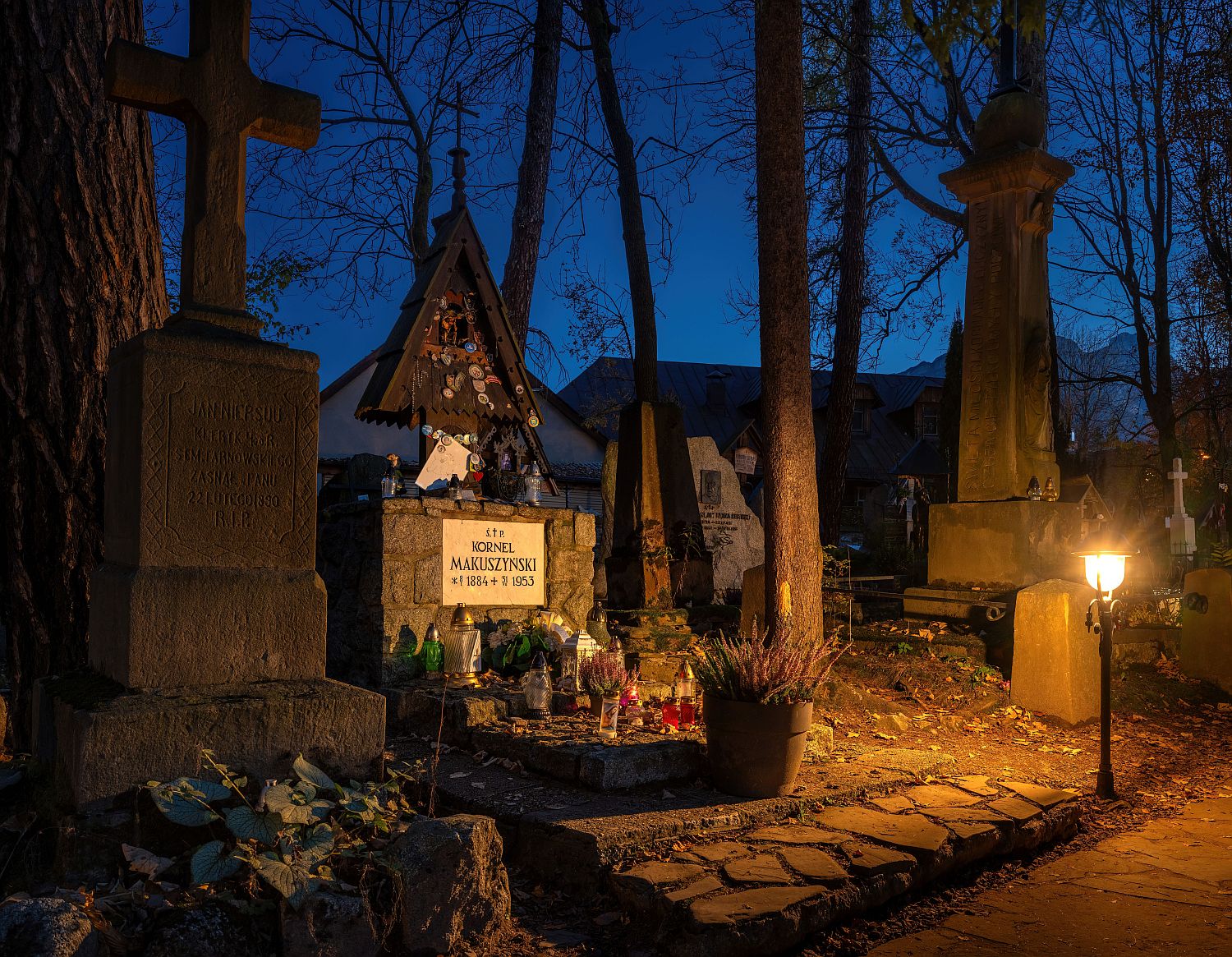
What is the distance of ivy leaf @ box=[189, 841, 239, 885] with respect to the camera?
2850 mm

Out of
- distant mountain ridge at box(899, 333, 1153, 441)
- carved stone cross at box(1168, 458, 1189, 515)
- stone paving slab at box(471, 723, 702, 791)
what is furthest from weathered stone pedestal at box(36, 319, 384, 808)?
distant mountain ridge at box(899, 333, 1153, 441)

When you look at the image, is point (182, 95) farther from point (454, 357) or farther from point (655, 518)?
point (655, 518)

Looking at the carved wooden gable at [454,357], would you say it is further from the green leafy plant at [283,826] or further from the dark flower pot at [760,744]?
the green leafy plant at [283,826]

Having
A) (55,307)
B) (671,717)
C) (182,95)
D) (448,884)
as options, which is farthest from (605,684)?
(182,95)

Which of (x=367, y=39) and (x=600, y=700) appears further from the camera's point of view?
(x=367, y=39)

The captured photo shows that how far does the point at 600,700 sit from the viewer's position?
5699 millimetres

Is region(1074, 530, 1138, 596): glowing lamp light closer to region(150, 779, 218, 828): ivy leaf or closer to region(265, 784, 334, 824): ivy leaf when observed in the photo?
region(265, 784, 334, 824): ivy leaf

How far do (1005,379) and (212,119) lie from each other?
30.5ft

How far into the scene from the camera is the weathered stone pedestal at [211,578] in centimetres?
345

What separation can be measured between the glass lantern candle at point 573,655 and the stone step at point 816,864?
94.2 inches

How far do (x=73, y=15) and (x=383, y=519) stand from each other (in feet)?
11.4

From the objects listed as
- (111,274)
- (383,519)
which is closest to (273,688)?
(111,274)

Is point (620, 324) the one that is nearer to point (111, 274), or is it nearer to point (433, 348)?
point (433, 348)

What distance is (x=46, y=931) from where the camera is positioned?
2.44 m
